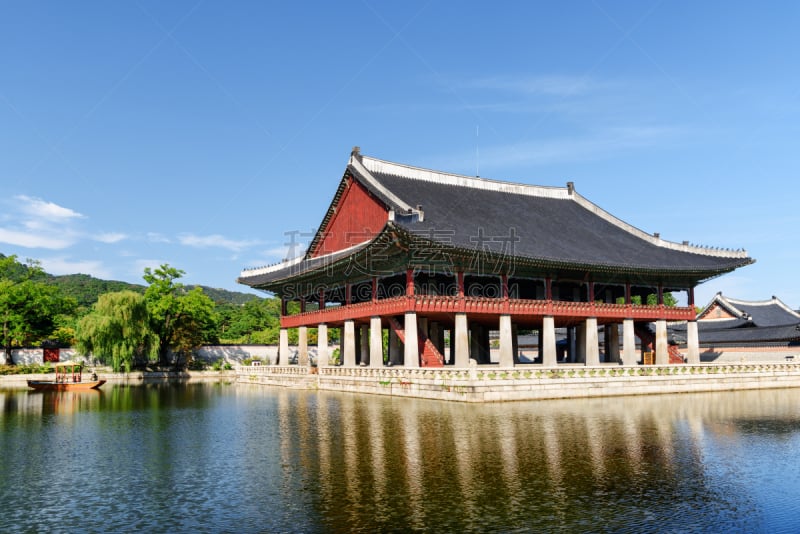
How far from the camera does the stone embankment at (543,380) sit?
31484 mm

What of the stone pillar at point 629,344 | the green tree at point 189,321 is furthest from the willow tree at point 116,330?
the stone pillar at point 629,344

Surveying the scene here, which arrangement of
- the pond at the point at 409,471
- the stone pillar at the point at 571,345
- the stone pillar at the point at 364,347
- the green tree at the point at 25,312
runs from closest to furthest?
the pond at the point at 409,471
the stone pillar at the point at 571,345
the stone pillar at the point at 364,347
the green tree at the point at 25,312

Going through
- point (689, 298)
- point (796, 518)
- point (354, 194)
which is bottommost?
point (796, 518)

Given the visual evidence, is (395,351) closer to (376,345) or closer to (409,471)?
(376,345)

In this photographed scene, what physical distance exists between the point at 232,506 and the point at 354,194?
39.6 meters

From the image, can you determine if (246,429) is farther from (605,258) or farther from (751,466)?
(605,258)

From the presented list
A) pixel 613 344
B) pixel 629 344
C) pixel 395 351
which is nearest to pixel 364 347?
pixel 395 351

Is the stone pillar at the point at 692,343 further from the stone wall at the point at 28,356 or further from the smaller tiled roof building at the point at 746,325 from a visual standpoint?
the stone wall at the point at 28,356

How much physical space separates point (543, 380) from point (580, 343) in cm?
1894

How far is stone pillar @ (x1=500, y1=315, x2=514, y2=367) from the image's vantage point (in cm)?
A: 4091

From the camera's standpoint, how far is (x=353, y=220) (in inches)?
1991

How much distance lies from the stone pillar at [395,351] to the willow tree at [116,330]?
23.8 meters

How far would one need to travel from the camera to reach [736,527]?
10.8m

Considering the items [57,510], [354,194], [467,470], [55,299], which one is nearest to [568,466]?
[467,470]
